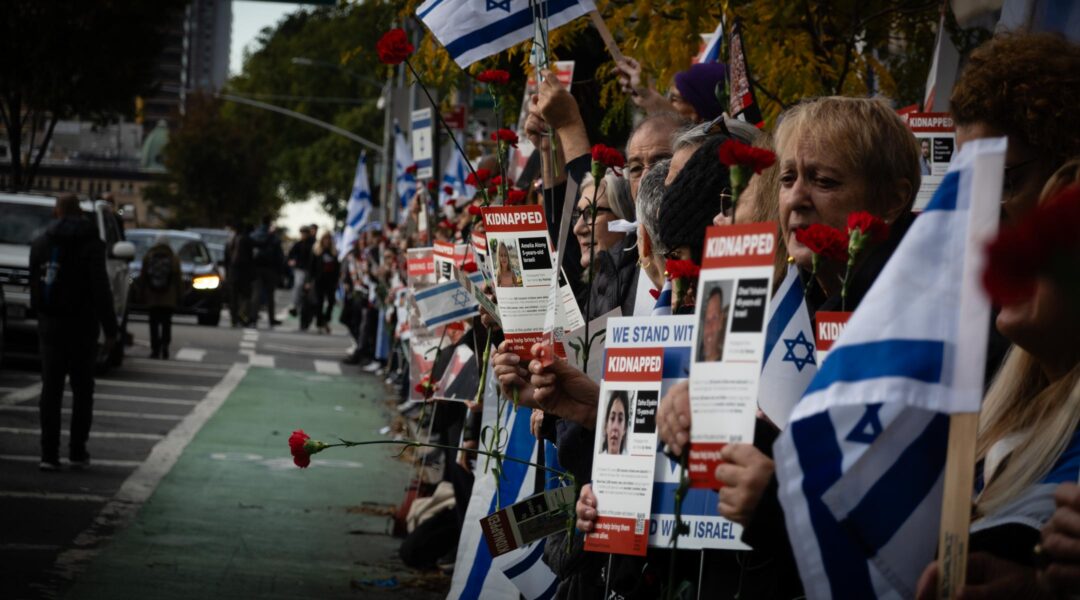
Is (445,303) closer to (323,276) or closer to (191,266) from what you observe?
(323,276)

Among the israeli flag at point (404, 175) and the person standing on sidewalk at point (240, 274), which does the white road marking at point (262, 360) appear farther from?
the person standing on sidewalk at point (240, 274)

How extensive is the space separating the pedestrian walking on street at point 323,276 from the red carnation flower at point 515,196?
1032 inches

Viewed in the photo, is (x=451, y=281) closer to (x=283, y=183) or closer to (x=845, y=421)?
(x=845, y=421)

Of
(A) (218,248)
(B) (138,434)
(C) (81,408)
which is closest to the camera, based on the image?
(C) (81,408)

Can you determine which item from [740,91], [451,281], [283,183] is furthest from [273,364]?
[283,183]

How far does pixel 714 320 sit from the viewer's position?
264 centimetres

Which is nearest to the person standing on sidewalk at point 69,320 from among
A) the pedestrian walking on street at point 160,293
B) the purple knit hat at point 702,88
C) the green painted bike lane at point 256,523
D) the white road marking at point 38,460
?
the white road marking at point 38,460

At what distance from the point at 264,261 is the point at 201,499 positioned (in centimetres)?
2172

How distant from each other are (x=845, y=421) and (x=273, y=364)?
69.1 ft

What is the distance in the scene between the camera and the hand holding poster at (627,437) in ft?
10.9

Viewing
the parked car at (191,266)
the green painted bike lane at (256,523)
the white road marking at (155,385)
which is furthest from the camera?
the parked car at (191,266)

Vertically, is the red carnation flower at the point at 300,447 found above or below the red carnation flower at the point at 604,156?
below

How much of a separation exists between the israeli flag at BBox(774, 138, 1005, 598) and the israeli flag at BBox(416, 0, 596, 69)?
368cm

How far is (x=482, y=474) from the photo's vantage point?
6000 millimetres
